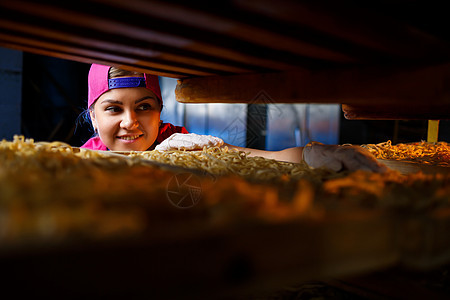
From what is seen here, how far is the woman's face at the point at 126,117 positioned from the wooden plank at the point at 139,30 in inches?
43.9

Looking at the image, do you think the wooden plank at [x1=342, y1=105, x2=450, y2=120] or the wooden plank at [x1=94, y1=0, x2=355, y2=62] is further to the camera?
the wooden plank at [x1=342, y1=105, x2=450, y2=120]

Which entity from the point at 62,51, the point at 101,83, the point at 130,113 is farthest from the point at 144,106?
the point at 62,51

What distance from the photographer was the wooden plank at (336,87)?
1.28 m

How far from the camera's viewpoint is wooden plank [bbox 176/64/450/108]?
1277 mm

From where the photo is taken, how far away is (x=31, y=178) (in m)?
0.82

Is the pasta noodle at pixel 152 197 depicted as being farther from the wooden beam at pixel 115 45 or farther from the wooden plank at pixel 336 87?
the wooden beam at pixel 115 45

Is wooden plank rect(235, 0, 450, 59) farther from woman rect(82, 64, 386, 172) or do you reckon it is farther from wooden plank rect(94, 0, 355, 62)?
woman rect(82, 64, 386, 172)

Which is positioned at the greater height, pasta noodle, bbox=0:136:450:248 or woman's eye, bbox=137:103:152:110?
woman's eye, bbox=137:103:152:110

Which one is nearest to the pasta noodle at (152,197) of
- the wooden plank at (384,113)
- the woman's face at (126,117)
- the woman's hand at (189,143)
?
the woman's hand at (189,143)

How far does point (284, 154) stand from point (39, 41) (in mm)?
1462

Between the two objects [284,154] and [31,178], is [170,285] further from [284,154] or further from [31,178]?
[284,154]

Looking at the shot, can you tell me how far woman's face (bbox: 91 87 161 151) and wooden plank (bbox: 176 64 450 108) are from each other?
0.46 m

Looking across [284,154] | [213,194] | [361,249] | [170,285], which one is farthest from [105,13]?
[284,154]

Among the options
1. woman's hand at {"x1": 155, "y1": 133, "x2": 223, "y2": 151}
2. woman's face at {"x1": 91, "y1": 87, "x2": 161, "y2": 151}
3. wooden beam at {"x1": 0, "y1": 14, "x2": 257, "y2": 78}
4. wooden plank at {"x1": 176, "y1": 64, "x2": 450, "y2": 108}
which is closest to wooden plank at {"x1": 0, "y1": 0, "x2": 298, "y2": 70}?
wooden beam at {"x1": 0, "y1": 14, "x2": 257, "y2": 78}
